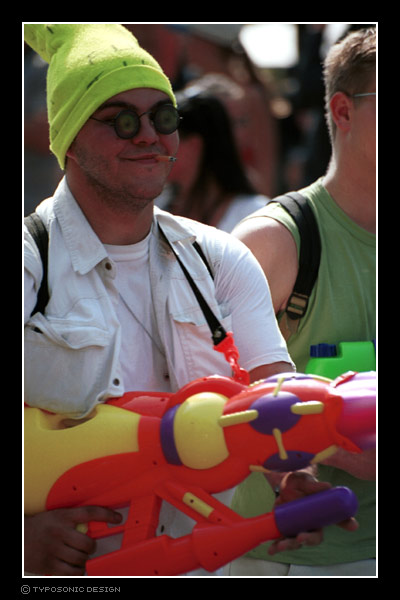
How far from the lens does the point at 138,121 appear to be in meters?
3.29

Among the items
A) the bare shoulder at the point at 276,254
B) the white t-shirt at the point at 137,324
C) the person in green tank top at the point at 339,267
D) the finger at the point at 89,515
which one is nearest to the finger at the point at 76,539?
the finger at the point at 89,515

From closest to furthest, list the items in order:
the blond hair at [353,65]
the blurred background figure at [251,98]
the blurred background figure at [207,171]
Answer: the blond hair at [353,65]
the blurred background figure at [207,171]
the blurred background figure at [251,98]

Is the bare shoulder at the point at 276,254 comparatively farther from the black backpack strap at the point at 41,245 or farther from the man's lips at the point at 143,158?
the black backpack strap at the point at 41,245

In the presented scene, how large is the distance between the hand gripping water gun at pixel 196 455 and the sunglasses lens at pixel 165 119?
0.84 m

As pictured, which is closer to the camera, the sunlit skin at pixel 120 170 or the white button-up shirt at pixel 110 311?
the white button-up shirt at pixel 110 311

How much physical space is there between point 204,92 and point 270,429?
3.61 meters

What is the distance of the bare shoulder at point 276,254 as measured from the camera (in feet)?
12.3

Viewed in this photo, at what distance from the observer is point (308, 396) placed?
9.08ft

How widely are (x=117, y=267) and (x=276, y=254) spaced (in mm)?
655

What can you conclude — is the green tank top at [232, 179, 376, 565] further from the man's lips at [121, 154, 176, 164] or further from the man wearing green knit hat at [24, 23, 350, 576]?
the man's lips at [121, 154, 176, 164]

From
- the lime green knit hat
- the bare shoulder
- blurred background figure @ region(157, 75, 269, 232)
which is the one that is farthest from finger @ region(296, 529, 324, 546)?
blurred background figure @ region(157, 75, 269, 232)

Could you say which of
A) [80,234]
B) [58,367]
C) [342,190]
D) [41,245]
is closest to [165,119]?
[80,234]

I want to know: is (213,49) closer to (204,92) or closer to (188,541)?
(204,92)
